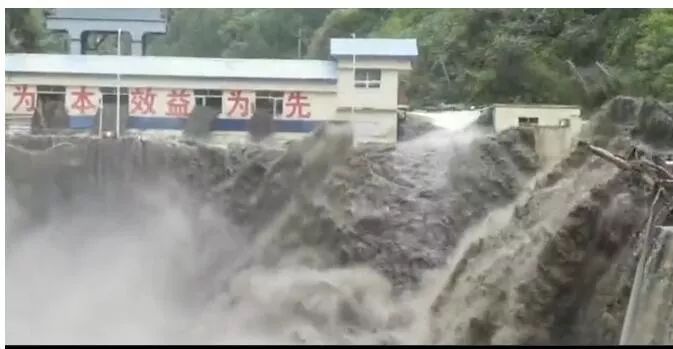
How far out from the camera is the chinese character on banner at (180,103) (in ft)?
7.09

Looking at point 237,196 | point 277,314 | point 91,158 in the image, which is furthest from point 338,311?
point 91,158

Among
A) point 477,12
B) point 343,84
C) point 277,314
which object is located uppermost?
point 477,12

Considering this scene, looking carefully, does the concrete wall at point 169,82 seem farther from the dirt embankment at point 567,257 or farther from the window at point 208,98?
the dirt embankment at point 567,257

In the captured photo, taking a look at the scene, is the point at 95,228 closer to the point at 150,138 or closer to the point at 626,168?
the point at 150,138

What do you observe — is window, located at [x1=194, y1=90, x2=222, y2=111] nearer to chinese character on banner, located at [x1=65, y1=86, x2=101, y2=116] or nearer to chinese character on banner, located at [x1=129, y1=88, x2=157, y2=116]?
chinese character on banner, located at [x1=129, y1=88, x2=157, y2=116]

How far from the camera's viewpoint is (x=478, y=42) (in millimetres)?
2150

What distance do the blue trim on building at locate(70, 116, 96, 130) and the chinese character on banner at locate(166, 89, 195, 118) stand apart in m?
0.16

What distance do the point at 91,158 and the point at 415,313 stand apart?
0.73 metres

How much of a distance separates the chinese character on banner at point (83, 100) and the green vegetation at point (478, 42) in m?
0.10

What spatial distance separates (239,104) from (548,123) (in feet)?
2.05

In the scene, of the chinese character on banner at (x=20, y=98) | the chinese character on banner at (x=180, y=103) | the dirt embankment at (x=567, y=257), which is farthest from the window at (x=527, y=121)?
the chinese character on banner at (x=20, y=98)

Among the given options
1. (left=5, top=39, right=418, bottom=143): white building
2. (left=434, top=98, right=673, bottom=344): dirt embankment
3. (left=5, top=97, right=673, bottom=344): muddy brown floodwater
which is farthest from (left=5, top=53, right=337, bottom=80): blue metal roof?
(left=434, top=98, right=673, bottom=344): dirt embankment

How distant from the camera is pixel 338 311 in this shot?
216 centimetres

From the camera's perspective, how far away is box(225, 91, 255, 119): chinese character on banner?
2.16 meters
